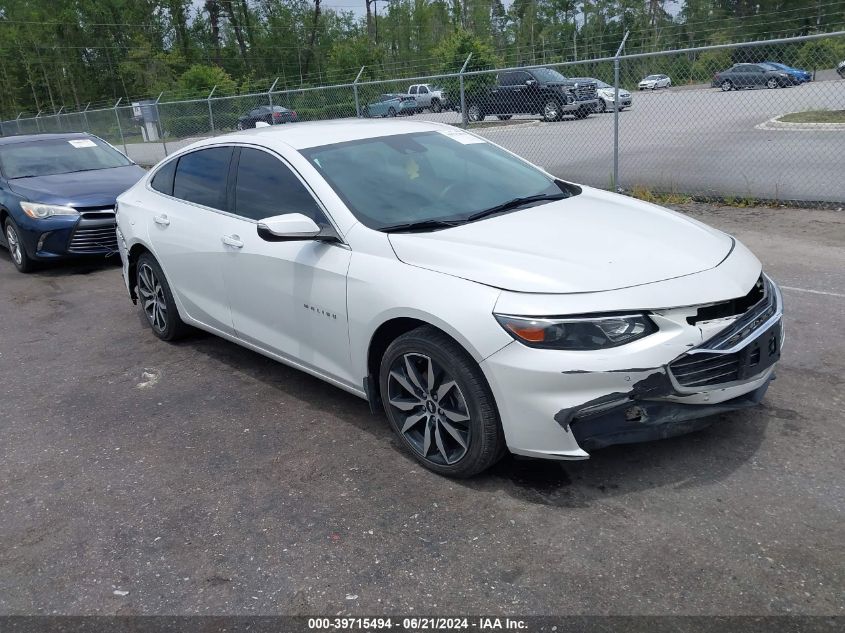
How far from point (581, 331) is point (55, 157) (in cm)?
855

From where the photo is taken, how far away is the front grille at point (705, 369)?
303 cm

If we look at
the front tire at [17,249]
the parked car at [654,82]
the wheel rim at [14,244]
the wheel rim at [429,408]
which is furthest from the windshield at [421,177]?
the parked car at [654,82]

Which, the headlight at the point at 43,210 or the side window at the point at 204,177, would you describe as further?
the headlight at the point at 43,210

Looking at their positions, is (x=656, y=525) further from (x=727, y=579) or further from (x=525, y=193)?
(x=525, y=193)

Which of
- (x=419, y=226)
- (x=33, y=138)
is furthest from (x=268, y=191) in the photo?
(x=33, y=138)

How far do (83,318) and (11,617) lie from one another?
14.3 ft

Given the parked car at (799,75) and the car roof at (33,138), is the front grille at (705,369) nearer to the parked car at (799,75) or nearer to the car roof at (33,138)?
the car roof at (33,138)

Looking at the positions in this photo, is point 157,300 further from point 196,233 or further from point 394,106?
point 394,106

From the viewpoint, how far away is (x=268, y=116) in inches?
690

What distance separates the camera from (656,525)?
3006mm

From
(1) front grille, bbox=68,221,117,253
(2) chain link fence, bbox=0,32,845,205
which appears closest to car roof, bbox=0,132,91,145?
(1) front grille, bbox=68,221,117,253

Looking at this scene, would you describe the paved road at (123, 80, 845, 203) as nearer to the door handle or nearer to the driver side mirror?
the door handle

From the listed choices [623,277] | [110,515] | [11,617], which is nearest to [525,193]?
[623,277]

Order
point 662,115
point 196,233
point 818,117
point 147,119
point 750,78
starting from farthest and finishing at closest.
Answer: point 147,119, point 818,117, point 662,115, point 750,78, point 196,233
